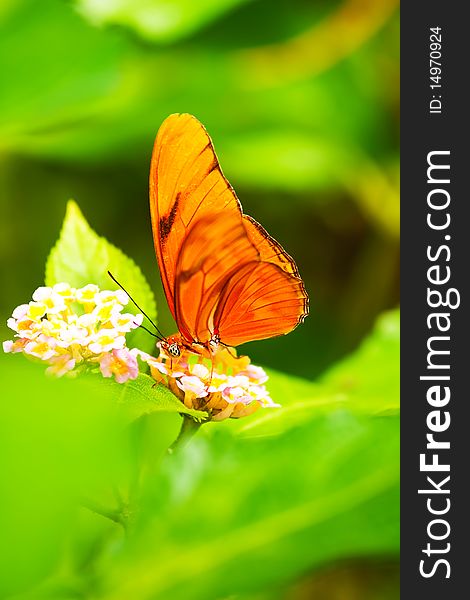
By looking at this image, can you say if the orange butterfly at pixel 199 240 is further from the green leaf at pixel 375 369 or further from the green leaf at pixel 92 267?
the green leaf at pixel 375 369

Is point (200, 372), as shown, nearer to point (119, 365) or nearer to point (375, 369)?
point (119, 365)

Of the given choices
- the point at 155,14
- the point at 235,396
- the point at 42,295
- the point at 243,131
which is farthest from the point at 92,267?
the point at 243,131

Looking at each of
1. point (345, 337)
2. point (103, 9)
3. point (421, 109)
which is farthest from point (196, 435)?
point (345, 337)

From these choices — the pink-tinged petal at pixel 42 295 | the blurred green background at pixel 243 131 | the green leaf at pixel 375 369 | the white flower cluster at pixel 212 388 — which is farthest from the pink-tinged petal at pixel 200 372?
the blurred green background at pixel 243 131

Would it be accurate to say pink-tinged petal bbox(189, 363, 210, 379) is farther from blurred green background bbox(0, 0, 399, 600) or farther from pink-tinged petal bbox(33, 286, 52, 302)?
blurred green background bbox(0, 0, 399, 600)

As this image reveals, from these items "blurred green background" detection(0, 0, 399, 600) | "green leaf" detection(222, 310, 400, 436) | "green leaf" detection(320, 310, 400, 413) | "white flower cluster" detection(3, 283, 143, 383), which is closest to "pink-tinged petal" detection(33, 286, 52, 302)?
"white flower cluster" detection(3, 283, 143, 383)

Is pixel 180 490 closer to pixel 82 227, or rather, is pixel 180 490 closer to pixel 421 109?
pixel 82 227

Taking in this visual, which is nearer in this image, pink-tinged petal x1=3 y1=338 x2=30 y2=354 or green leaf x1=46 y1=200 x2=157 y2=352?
pink-tinged petal x1=3 y1=338 x2=30 y2=354
